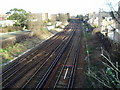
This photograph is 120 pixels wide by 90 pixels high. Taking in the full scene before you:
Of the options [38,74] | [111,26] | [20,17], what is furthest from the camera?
[20,17]

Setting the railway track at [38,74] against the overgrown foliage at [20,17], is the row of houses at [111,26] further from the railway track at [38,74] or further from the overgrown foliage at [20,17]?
the overgrown foliage at [20,17]

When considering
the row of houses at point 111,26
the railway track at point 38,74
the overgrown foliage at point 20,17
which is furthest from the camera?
the overgrown foliage at point 20,17

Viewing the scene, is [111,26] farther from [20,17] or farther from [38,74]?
[20,17]

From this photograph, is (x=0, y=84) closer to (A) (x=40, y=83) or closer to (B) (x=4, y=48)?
(A) (x=40, y=83)

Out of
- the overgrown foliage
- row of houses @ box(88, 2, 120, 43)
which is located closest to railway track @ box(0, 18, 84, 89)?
Answer: row of houses @ box(88, 2, 120, 43)

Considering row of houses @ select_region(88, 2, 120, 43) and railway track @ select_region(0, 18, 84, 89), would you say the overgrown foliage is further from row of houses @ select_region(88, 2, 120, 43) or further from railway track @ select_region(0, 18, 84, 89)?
railway track @ select_region(0, 18, 84, 89)

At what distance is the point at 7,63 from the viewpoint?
1330cm

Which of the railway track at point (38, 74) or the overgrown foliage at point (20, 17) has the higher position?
the overgrown foliage at point (20, 17)

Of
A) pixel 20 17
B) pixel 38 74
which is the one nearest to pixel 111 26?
pixel 38 74

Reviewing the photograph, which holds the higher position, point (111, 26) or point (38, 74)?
point (111, 26)

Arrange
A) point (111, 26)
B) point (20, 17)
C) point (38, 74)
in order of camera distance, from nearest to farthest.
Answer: point (111, 26) < point (38, 74) < point (20, 17)

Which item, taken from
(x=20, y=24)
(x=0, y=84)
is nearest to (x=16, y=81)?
(x=0, y=84)

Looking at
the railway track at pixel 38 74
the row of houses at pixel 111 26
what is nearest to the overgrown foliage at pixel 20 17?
the row of houses at pixel 111 26

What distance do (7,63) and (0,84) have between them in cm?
431
